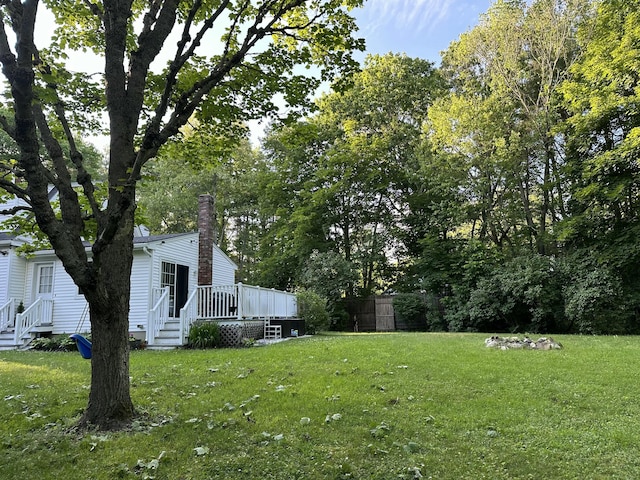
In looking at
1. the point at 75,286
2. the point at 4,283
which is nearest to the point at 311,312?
the point at 75,286

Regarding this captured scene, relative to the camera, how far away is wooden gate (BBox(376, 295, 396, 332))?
64.6ft

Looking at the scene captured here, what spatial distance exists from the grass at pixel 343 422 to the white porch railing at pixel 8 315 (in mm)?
6384

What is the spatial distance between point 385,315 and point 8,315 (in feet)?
46.2

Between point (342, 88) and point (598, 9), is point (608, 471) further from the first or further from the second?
point (598, 9)

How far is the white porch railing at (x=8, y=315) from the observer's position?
39.8 feet

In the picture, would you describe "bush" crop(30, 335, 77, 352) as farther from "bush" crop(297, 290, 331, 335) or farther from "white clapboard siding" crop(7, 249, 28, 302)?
"bush" crop(297, 290, 331, 335)

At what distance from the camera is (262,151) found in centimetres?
2705

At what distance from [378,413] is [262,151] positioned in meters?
24.3

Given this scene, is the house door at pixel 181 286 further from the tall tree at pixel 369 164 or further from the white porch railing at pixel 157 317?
the tall tree at pixel 369 164

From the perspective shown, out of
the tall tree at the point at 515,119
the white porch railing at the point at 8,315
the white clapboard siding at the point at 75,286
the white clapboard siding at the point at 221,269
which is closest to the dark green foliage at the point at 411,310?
the tall tree at the point at 515,119

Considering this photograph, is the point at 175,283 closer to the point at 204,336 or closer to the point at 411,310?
the point at 204,336

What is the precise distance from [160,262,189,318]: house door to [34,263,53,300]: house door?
3.55m

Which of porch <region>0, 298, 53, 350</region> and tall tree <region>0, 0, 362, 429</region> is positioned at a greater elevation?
tall tree <region>0, 0, 362, 429</region>

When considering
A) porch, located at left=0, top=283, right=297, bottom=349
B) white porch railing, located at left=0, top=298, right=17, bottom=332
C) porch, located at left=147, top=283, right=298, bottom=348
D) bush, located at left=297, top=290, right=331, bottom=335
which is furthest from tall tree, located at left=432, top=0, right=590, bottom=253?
white porch railing, located at left=0, top=298, right=17, bottom=332
